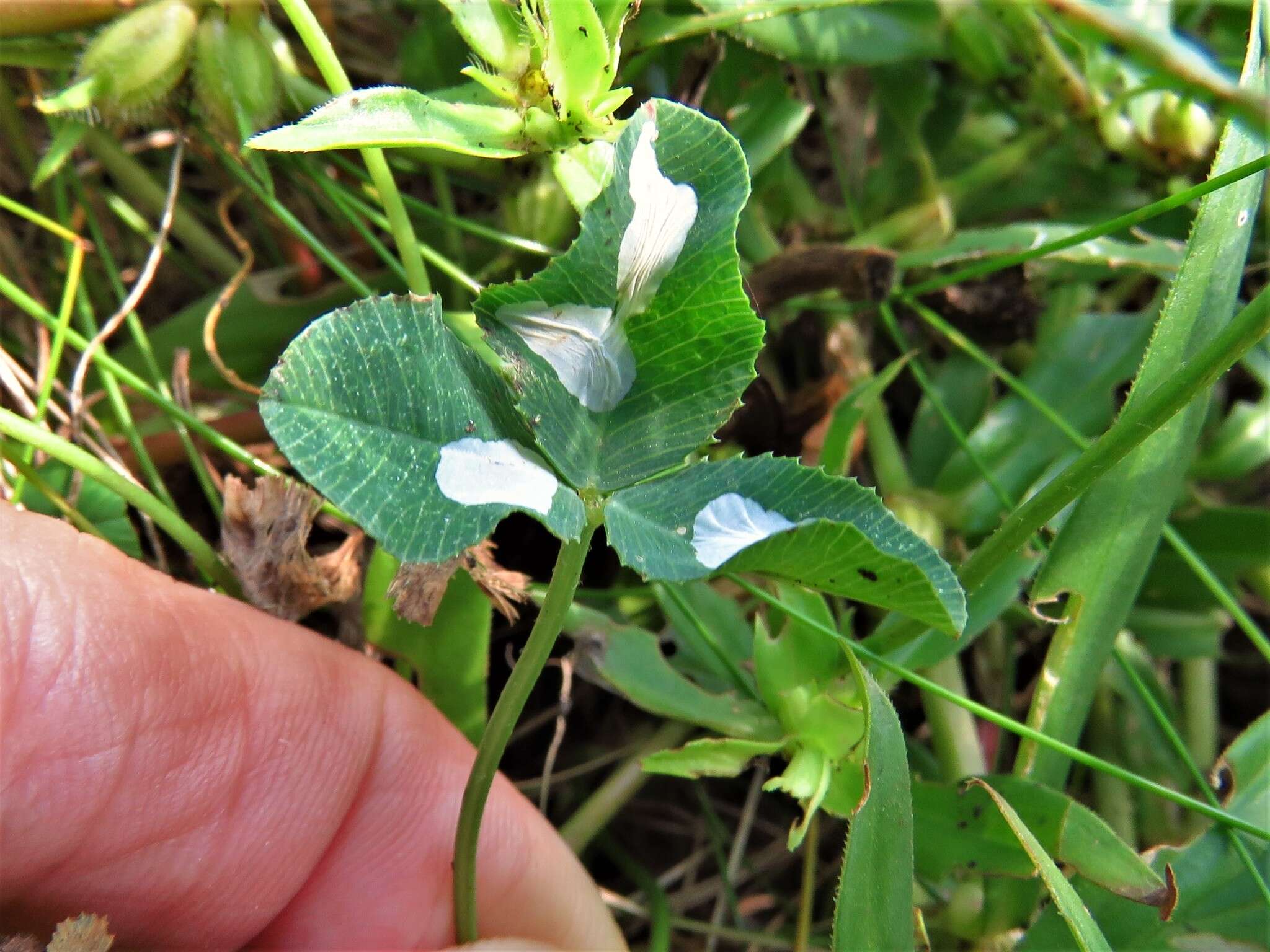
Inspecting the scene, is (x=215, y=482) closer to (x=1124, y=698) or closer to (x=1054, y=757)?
(x=1054, y=757)

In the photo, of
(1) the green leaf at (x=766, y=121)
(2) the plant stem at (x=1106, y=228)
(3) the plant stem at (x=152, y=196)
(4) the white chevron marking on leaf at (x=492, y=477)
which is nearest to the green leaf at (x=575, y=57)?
(4) the white chevron marking on leaf at (x=492, y=477)

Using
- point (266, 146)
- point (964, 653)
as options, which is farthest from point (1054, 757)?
point (266, 146)

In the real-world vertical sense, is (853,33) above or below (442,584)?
above

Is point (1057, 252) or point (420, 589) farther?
point (1057, 252)

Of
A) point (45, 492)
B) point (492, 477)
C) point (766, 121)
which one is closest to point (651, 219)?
point (492, 477)

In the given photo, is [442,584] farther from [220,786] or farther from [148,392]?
[148,392]

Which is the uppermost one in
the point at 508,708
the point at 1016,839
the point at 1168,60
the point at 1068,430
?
the point at 1168,60

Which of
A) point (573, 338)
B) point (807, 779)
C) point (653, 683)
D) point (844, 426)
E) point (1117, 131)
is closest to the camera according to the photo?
point (573, 338)
